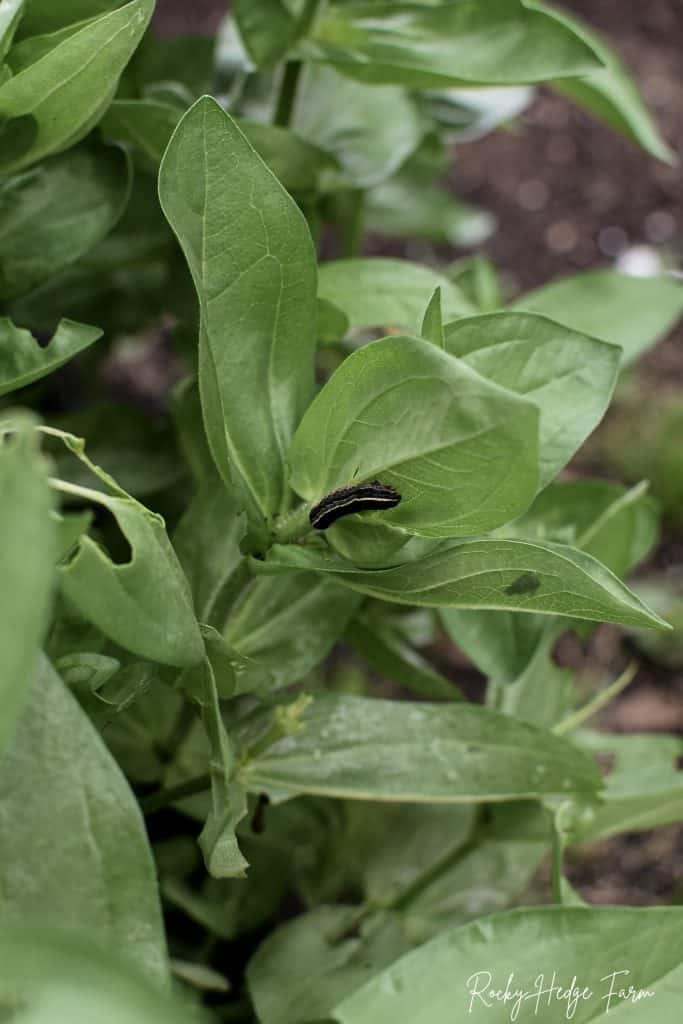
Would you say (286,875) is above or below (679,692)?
above

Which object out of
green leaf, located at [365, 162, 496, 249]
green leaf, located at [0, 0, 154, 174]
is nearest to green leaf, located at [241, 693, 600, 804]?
green leaf, located at [0, 0, 154, 174]

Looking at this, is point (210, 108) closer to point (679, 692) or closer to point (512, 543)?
point (512, 543)

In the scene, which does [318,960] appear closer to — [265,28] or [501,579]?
[501,579]

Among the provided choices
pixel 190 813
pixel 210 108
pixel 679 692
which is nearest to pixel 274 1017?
pixel 190 813

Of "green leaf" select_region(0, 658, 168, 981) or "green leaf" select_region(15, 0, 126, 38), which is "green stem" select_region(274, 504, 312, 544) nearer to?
"green leaf" select_region(0, 658, 168, 981)

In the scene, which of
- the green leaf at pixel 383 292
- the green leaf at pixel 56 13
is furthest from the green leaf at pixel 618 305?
the green leaf at pixel 56 13

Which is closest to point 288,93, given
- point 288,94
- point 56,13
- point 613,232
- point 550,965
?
point 288,94

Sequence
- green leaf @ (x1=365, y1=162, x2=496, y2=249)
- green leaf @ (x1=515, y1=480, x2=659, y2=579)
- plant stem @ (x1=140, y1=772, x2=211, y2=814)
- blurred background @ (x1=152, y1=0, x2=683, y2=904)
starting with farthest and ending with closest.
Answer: blurred background @ (x1=152, y1=0, x2=683, y2=904), green leaf @ (x1=365, y1=162, x2=496, y2=249), green leaf @ (x1=515, y1=480, x2=659, y2=579), plant stem @ (x1=140, y1=772, x2=211, y2=814)
